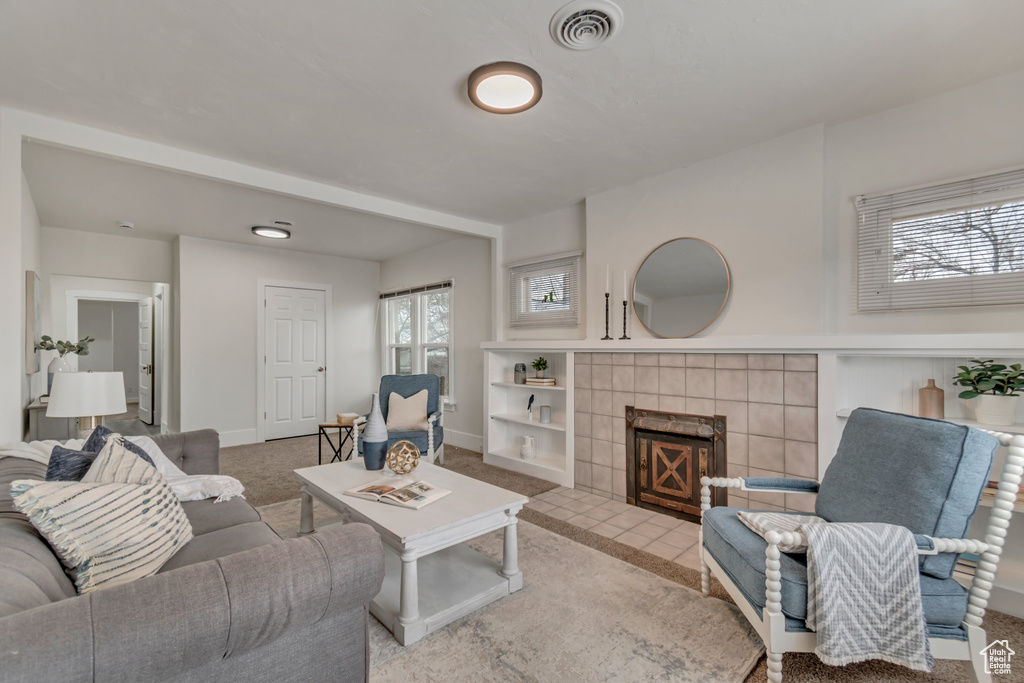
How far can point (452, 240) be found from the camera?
17.6 feet

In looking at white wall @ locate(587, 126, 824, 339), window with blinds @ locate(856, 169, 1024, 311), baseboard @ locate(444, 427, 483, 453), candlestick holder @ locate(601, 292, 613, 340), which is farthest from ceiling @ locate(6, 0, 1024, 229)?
baseboard @ locate(444, 427, 483, 453)

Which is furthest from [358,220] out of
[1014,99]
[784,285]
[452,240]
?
[1014,99]

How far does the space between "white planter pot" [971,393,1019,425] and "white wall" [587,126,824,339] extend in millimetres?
755

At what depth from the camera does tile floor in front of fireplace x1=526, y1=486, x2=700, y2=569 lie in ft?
8.53

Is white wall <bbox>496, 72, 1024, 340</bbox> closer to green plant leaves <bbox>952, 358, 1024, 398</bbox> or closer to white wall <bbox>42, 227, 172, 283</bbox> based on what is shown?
green plant leaves <bbox>952, 358, 1024, 398</bbox>

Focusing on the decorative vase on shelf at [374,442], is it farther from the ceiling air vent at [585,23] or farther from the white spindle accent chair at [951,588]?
the ceiling air vent at [585,23]

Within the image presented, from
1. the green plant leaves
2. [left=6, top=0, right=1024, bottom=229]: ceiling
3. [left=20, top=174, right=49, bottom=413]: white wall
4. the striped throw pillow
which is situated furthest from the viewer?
[left=20, top=174, right=49, bottom=413]: white wall

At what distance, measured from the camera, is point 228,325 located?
5.35 metres

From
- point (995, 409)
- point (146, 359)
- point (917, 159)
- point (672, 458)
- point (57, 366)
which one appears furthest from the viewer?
point (146, 359)

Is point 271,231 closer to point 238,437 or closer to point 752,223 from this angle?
point 238,437

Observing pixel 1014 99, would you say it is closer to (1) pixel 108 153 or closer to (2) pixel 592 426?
(2) pixel 592 426

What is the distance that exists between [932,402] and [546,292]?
2852 millimetres

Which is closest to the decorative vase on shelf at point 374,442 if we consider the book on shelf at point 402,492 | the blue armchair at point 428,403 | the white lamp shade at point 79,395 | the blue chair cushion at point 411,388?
the book on shelf at point 402,492

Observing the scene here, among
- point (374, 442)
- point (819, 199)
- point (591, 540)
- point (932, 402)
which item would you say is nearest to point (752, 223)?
point (819, 199)
